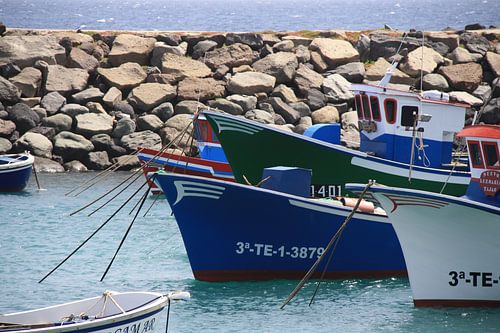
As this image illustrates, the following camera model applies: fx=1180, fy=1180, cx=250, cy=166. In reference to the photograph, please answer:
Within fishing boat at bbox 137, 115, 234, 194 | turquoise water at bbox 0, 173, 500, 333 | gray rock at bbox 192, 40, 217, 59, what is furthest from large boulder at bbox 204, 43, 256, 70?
turquoise water at bbox 0, 173, 500, 333

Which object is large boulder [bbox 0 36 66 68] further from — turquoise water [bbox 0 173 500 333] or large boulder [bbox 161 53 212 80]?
turquoise water [bbox 0 173 500 333]

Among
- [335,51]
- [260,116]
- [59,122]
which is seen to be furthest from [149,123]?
[335,51]

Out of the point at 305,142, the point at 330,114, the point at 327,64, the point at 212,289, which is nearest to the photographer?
the point at 212,289

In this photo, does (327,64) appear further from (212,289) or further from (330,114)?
(212,289)

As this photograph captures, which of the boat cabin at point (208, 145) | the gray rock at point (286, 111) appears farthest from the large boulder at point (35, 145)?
the gray rock at point (286, 111)

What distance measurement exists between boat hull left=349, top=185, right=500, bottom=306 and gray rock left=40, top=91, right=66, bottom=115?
19769 mm

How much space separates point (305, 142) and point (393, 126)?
2.16 metres

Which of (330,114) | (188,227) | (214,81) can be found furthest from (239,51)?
(188,227)

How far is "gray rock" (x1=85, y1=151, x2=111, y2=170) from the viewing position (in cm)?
3331

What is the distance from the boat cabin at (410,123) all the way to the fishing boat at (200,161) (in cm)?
535

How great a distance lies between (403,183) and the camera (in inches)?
Answer: 892

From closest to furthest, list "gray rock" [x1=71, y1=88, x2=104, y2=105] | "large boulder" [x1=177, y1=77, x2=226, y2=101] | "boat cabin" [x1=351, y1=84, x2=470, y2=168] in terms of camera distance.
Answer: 1. "boat cabin" [x1=351, y1=84, x2=470, y2=168]
2. "gray rock" [x1=71, y1=88, x2=104, y2=105]
3. "large boulder" [x1=177, y1=77, x2=226, y2=101]

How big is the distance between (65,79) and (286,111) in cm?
706

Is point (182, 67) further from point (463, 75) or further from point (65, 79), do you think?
point (463, 75)
